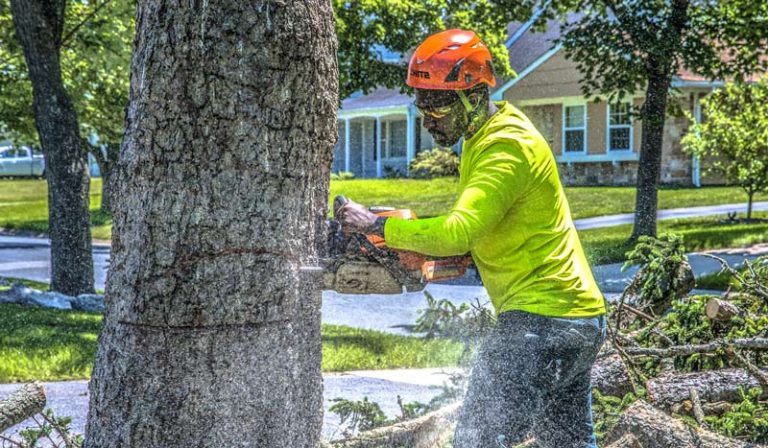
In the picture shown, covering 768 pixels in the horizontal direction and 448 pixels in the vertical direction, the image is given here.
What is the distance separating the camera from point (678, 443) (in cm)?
368

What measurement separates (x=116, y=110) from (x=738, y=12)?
1107 centimetres

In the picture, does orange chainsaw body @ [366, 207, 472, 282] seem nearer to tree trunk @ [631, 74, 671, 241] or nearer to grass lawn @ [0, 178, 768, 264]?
grass lawn @ [0, 178, 768, 264]

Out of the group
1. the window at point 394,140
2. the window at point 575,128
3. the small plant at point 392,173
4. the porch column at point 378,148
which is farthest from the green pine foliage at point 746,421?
the window at point 394,140

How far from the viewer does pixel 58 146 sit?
10.1 meters

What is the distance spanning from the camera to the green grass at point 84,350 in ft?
21.6

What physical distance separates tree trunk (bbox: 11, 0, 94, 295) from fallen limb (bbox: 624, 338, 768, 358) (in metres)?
7.46

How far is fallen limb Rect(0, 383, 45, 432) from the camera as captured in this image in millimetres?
3393

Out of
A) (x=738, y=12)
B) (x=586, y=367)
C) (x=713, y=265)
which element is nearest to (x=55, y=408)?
(x=586, y=367)

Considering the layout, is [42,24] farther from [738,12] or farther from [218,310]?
[738,12]

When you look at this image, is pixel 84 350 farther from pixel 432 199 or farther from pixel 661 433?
pixel 432 199

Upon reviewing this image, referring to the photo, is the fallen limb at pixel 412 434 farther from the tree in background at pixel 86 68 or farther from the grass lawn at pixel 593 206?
the tree in background at pixel 86 68

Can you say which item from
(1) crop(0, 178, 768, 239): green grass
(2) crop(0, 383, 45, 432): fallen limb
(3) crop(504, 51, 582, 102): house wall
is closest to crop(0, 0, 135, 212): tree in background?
(1) crop(0, 178, 768, 239): green grass

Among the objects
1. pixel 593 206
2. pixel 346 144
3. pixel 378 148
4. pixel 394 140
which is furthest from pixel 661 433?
pixel 346 144

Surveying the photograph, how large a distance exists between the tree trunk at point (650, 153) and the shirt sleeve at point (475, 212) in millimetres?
11432
